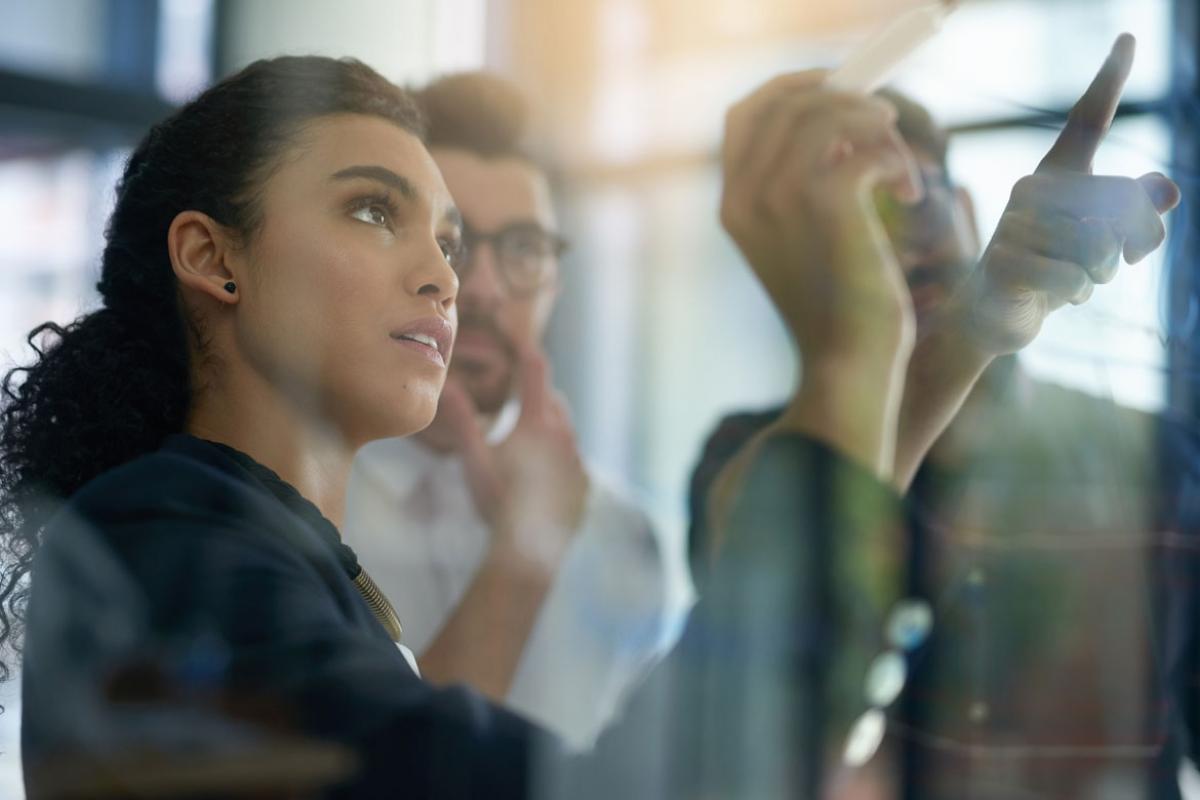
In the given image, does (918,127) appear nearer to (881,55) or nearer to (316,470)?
(881,55)

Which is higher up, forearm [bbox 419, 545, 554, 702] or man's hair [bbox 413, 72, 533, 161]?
man's hair [bbox 413, 72, 533, 161]

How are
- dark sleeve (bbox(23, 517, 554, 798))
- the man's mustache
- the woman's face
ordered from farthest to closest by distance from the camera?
the man's mustache → the woman's face → dark sleeve (bbox(23, 517, 554, 798))

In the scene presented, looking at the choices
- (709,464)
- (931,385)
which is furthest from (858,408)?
(709,464)

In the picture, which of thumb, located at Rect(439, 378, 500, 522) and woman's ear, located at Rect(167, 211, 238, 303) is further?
thumb, located at Rect(439, 378, 500, 522)

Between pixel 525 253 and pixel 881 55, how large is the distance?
0.78ft

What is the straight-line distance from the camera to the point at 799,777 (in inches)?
18.1

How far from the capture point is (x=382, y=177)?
0.42m

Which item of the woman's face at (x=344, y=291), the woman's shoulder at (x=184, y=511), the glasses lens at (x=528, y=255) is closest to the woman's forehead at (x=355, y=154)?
the woman's face at (x=344, y=291)

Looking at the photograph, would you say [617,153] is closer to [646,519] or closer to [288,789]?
[646,519]

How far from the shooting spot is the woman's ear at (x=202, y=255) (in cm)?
41

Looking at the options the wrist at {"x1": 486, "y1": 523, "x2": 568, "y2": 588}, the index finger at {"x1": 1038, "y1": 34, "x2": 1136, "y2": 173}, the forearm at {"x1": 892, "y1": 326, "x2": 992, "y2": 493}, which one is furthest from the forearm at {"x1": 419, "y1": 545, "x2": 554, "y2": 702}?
the index finger at {"x1": 1038, "y1": 34, "x2": 1136, "y2": 173}

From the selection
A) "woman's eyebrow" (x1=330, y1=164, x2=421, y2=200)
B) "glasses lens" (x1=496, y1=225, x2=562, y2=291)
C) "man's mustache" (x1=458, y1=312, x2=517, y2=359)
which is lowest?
"man's mustache" (x1=458, y1=312, x2=517, y2=359)

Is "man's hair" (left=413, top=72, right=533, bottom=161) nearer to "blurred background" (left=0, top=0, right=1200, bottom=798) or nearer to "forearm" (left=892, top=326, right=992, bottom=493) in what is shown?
"blurred background" (left=0, top=0, right=1200, bottom=798)

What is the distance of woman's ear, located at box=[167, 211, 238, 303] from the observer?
41 cm
